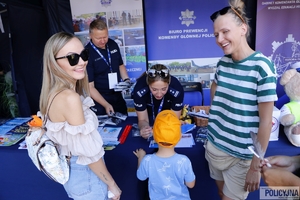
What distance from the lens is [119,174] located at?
5.98 feet

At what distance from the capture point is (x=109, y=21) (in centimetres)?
373

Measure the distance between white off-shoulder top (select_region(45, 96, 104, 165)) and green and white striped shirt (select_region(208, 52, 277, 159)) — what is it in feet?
2.32

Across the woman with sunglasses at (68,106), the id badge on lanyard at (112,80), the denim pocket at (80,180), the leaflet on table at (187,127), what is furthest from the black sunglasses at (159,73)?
the id badge on lanyard at (112,80)

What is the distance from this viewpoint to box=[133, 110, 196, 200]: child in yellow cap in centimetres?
128

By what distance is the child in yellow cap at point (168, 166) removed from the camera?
1.28 meters

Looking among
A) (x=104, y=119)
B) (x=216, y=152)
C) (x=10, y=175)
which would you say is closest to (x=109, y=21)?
(x=104, y=119)

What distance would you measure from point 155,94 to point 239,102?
32.0 inches

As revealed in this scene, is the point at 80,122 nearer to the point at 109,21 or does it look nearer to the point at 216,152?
the point at 216,152

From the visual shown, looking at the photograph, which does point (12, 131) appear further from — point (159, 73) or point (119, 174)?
point (159, 73)

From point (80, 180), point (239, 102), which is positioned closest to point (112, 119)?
point (80, 180)

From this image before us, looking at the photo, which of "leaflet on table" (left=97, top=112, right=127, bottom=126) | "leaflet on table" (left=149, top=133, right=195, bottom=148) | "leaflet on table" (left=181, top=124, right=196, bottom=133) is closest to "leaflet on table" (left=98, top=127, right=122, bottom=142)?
"leaflet on table" (left=97, top=112, right=127, bottom=126)

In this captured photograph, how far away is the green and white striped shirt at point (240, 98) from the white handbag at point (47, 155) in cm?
88

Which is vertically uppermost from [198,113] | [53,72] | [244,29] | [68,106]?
[244,29]

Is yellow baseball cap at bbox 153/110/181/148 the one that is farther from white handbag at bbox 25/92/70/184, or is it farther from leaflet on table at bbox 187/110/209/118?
leaflet on table at bbox 187/110/209/118
